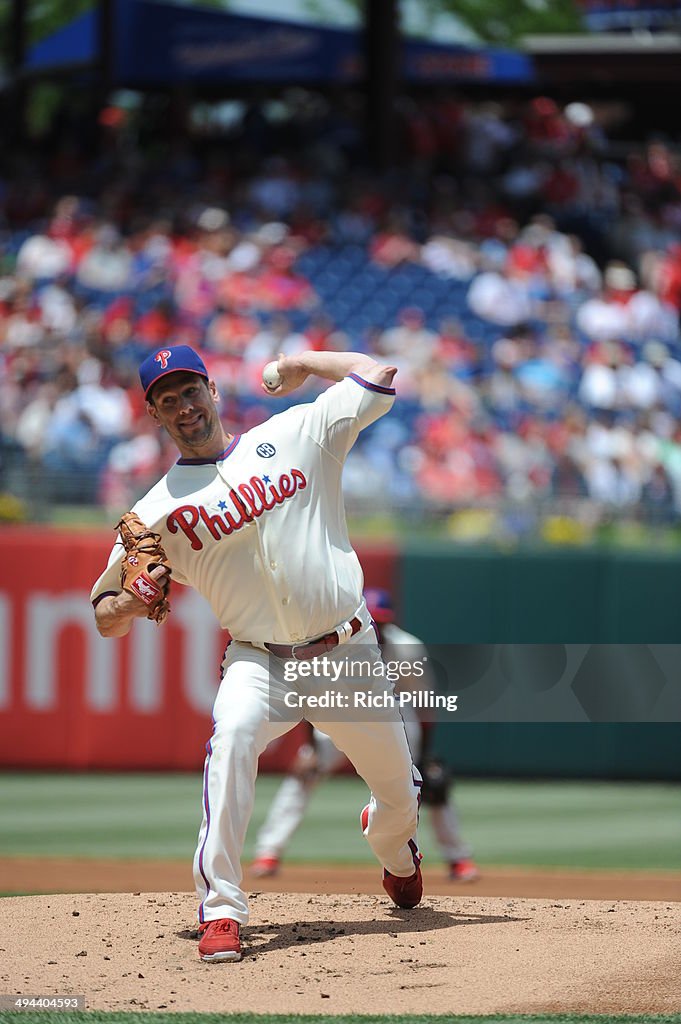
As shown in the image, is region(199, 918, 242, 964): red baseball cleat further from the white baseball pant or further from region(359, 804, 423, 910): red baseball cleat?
region(359, 804, 423, 910): red baseball cleat

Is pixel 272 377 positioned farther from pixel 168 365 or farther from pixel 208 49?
pixel 208 49

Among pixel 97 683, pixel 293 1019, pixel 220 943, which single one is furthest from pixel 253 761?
pixel 97 683

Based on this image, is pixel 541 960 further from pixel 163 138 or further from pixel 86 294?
pixel 163 138

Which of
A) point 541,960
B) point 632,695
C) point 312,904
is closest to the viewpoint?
point 541,960

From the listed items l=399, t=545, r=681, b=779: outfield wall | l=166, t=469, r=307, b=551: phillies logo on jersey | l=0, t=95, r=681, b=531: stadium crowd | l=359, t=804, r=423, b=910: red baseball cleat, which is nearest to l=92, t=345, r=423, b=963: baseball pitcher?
l=166, t=469, r=307, b=551: phillies logo on jersey

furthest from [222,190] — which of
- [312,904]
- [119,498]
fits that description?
[312,904]

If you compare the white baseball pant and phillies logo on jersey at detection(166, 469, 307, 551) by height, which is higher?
phillies logo on jersey at detection(166, 469, 307, 551)

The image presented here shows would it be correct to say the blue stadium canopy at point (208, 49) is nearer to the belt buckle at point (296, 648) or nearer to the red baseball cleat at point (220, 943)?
the belt buckle at point (296, 648)
